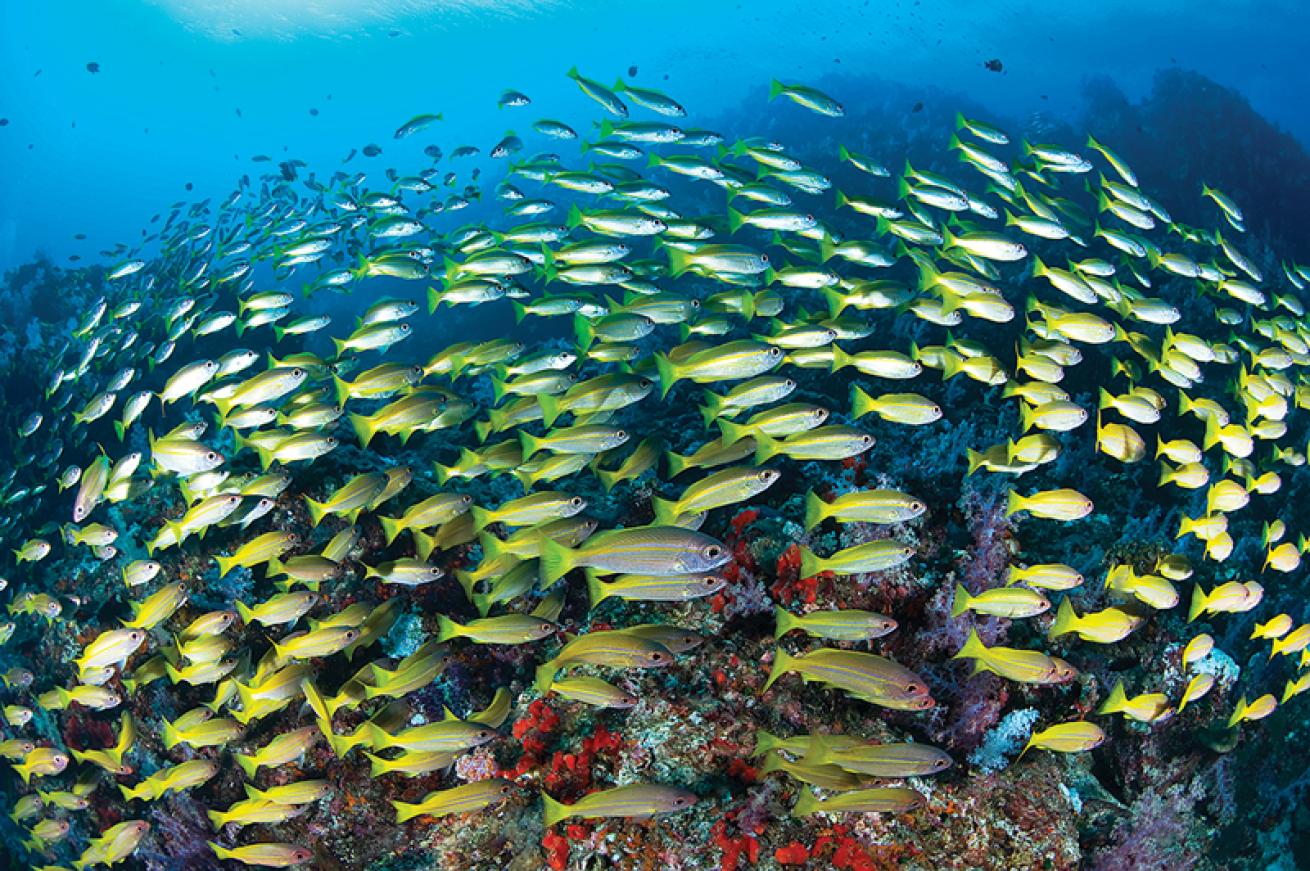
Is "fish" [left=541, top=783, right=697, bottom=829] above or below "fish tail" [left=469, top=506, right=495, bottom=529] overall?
below

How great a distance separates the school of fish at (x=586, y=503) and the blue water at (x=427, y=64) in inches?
2504

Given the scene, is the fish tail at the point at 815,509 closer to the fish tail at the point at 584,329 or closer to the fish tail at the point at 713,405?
the fish tail at the point at 713,405

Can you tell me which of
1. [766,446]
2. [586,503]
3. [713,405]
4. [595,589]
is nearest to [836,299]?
[713,405]

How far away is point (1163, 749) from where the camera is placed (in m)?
5.11

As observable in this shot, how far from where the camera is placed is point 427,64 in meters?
108

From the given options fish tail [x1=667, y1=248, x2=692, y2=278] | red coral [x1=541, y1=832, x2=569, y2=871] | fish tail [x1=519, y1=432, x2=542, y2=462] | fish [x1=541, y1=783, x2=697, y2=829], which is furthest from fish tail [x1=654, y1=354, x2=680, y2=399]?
red coral [x1=541, y1=832, x2=569, y2=871]

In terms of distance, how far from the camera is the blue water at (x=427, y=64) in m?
75.6

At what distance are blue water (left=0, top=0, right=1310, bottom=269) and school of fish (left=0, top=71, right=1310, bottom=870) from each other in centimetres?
6359

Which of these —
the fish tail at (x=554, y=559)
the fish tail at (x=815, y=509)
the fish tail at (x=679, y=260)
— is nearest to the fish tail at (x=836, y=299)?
the fish tail at (x=679, y=260)

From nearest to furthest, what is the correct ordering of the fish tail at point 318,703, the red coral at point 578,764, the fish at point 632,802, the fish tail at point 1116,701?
1. the fish at point 632,802
2. the red coral at point 578,764
3. the fish tail at point 1116,701
4. the fish tail at point 318,703

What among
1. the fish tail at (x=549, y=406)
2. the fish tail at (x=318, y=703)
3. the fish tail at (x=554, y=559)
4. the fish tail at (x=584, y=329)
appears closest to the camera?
the fish tail at (x=554, y=559)

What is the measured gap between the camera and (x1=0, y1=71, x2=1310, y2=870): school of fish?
3863 mm

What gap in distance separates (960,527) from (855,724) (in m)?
2.32

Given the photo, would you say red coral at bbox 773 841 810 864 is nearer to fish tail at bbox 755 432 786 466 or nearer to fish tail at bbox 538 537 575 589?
fish tail at bbox 538 537 575 589
